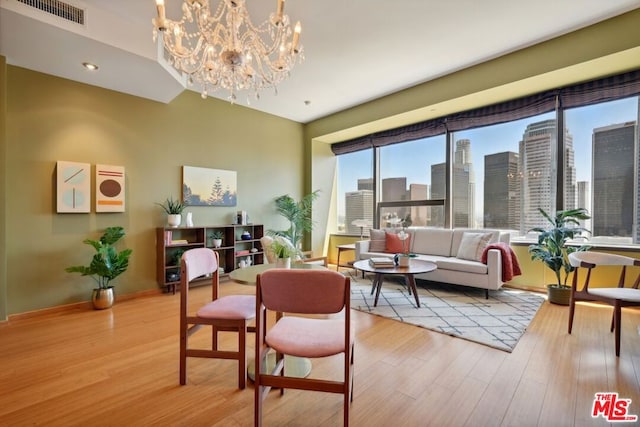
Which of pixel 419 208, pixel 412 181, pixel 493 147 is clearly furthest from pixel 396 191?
pixel 493 147

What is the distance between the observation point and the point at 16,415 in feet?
5.08

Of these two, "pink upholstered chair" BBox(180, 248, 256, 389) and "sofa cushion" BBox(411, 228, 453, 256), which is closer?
"pink upholstered chair" BBox(180, 248, 256, 389)

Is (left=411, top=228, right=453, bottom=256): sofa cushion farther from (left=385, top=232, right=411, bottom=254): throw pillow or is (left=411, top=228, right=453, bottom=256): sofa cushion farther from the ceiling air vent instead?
the ceiling air vent

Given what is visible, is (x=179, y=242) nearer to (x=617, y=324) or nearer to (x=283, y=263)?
(x=283, y=263)

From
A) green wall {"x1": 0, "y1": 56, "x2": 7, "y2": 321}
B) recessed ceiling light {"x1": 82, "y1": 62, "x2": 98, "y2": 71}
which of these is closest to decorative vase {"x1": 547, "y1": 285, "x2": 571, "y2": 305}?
recessed ceiling light {"x1": 82, "y1": 62, "x2": 98, "y2": 71}

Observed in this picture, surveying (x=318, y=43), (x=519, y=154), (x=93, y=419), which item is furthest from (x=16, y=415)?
(x=519, y=154)

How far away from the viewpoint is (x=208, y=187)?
4586 mm

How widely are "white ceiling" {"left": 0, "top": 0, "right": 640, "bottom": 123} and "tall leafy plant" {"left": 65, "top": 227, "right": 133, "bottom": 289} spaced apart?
75.9 inches

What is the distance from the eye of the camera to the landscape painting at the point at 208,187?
4355 millimetres

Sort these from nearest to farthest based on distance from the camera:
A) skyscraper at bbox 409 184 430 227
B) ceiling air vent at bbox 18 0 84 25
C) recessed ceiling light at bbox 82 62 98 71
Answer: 1. ceiling air vent at bbox 18 0 84 25
2. recessed ceiling light at bbox 82 62 98 71
3. skyscraper at bbox 409 184 430 227

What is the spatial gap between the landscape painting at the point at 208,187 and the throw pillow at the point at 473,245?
3813mm

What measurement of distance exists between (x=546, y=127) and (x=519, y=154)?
471mm

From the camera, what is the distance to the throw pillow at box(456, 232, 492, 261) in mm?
3930

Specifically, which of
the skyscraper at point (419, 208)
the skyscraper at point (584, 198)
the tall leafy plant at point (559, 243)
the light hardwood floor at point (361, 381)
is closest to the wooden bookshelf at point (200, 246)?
the light hardwood floor at point (361, 381)
